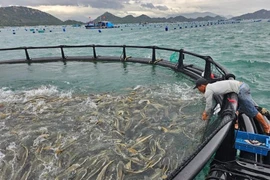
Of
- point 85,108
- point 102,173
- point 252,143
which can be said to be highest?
point 252,143

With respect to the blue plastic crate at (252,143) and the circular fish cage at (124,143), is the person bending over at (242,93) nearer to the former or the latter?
the circular fish cage at (124,143)

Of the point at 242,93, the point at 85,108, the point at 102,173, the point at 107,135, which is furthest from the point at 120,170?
the point at 85,108

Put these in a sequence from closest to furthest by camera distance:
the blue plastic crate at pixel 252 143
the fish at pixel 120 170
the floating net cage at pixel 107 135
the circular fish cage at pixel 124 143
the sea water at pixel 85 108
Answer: the circular fish cage at pixel 124 143, the blue plastic crate at pixel 252 143, the fish at pixel 120 170, the floating net cage at pixel 107 135, the sea water at pixel 85 108

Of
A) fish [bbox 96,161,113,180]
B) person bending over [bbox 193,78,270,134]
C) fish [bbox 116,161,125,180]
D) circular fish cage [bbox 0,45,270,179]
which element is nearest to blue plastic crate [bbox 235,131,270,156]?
circular fish cage [bbox 0,45,270,179]

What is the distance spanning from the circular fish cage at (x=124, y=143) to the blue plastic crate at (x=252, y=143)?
110 millimetres

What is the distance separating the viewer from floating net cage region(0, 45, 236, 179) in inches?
166

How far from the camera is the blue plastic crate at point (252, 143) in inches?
122

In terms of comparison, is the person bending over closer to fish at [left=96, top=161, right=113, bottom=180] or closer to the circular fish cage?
the circular fish cage

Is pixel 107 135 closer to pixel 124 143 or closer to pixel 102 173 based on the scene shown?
pixel 124 143

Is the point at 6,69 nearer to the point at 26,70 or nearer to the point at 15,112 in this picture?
the point at 26,70

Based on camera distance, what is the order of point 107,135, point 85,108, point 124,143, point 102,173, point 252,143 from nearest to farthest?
point 252,143 < point 102,173 < point 124,143 < point 107,135 < point 85,108

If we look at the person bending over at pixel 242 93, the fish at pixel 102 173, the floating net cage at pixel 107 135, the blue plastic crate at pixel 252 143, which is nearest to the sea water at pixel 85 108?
the floating net cage at pixel 107 135

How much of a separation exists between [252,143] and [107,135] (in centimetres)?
366

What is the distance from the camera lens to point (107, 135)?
18.3ft
